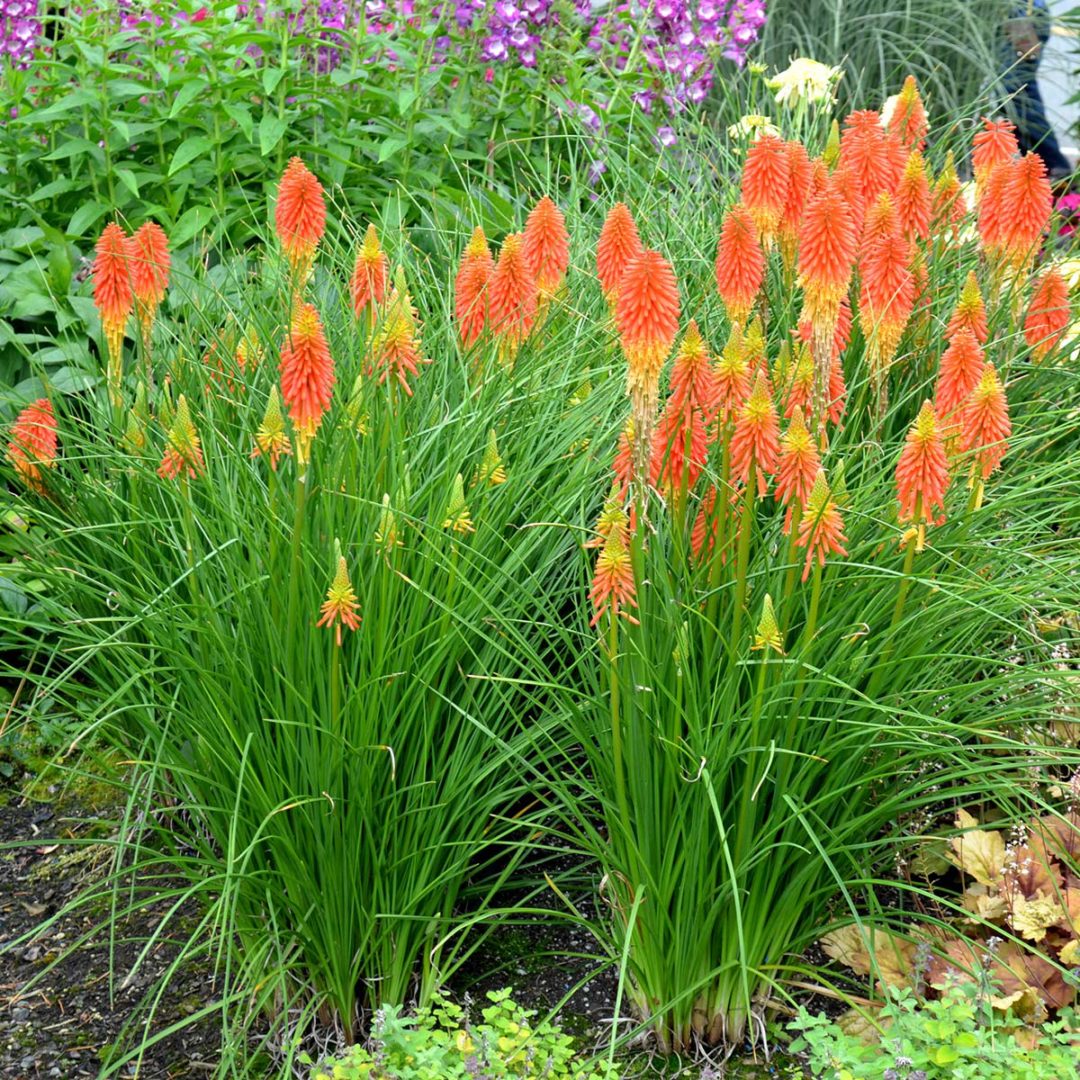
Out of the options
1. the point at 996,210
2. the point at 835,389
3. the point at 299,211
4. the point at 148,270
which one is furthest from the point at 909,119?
the point at 148,270

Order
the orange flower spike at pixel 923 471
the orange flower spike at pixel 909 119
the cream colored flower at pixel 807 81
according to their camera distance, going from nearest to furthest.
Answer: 1. the orange flower spike at pixel 923 471
2. the orange flower spike at pixel 909 119
3. the cream colored flower at pixel 807 81

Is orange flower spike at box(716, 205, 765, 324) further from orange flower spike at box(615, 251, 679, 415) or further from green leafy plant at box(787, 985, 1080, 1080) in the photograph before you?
green leafy plant at box(787, 985, 1080, 1080)

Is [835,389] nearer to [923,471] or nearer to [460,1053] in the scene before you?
[923,471]

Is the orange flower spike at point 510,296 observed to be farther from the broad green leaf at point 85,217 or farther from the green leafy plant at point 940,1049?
the broad green leaf at point 85,217

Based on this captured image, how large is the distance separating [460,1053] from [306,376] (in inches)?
49.5

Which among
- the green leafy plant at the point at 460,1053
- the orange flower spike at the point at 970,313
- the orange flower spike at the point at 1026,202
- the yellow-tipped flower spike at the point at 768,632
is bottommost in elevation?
the green leafy plant at the point at 460,1053

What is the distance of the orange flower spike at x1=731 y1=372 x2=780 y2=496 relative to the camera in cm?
258

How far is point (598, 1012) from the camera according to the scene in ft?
10.4

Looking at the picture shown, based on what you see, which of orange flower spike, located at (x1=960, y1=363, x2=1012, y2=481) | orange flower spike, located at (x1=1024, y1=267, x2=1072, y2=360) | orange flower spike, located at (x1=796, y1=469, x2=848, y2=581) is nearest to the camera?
orange flower spike, located at (x1=796, y1=469, x2=848, y2=581)

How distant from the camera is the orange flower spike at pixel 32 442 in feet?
11.3

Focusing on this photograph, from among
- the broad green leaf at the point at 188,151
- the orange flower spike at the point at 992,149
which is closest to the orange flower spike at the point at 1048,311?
the orange flower spike at the point at 992,149

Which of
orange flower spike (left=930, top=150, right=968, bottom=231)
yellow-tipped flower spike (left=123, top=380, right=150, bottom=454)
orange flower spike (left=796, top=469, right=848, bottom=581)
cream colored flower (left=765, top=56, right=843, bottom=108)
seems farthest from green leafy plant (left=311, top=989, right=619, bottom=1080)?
cream colored flower (left=765, top=56, right=843, bottom=108)

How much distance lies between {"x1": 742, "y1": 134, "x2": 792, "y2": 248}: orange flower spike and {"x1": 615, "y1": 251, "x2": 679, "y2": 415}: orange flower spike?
0.74 metres

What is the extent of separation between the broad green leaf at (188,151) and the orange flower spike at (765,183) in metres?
2.45
